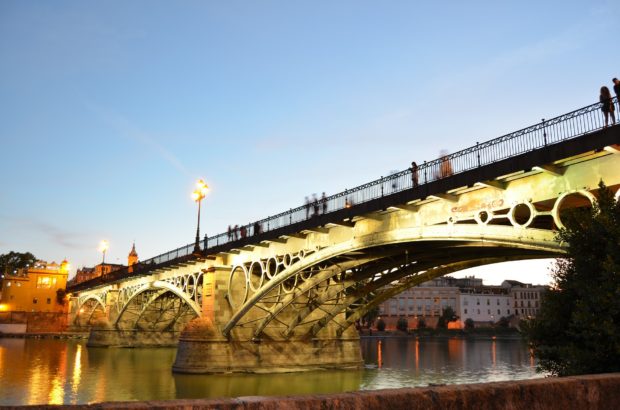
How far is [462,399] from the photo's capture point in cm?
591

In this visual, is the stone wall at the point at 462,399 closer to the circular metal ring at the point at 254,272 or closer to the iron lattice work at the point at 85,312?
the circular metal ring at the point at 254,272

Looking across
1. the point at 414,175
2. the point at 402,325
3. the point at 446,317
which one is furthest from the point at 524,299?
the point at 414,175

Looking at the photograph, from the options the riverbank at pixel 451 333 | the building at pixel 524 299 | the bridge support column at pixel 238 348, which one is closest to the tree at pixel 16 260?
the riverbank at pixel 451 333

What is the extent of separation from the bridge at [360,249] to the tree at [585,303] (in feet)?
5.58

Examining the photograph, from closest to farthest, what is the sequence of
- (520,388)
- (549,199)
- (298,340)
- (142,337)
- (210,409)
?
(210,409) < (520,388) < (549,199) < (298,340) < (142,337)

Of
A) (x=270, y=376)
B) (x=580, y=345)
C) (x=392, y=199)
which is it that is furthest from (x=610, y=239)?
(x=270, y=376)

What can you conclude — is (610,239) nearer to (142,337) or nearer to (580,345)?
(580,345)

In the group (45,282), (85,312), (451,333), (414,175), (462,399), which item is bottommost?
(451,333)

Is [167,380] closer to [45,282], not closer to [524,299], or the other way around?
[45,282]

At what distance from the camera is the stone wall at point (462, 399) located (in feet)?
16.0

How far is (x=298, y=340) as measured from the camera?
3294 cm

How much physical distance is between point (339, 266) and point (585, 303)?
17.1m

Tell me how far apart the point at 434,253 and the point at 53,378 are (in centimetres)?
2181

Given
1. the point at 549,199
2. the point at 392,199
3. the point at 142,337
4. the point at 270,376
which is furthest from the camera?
the point at 142,337
